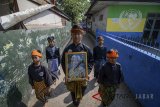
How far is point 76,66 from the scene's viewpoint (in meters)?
3.67

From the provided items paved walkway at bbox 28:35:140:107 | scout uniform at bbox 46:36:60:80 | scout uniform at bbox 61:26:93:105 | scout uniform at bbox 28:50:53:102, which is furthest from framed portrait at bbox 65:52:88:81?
scout uniform at bbox 46:36:60:80

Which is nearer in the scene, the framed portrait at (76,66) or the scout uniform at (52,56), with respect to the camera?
the framed portrait at (76,66)

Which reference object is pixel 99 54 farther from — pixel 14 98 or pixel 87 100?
pixel 14 98

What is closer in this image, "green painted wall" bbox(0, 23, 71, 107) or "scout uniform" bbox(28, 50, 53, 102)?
"green painted wall" bbox(0, 23, 71, 107)

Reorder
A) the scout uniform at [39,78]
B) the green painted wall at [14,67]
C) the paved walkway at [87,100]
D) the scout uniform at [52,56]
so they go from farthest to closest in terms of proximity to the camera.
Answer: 1. the scout uniform at [52,56]
2. the paved walkway at [87,100]
3. the scout uniform at [39,78]
4. the green painted wall at [14,67]

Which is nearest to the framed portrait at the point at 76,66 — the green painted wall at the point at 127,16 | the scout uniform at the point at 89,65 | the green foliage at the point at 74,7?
the scout uniform at the point at 89,65

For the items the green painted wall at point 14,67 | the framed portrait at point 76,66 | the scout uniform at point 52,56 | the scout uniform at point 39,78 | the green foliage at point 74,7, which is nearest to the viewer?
the green painted wall at point 14,67

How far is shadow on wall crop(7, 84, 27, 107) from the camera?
3.68 meters

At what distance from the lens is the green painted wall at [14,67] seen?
3.46 meters

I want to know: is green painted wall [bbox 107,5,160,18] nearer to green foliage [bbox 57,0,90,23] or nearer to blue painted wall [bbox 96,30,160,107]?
blue painted wall [bbox 96,30,160,107]

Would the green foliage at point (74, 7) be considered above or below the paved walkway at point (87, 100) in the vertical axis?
above

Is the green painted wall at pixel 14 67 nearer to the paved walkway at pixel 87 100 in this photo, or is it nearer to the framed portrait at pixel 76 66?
the paved walkway at pixel 87 100

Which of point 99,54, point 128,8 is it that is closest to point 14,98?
point 99,54

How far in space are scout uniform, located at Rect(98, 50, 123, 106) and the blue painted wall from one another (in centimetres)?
67
